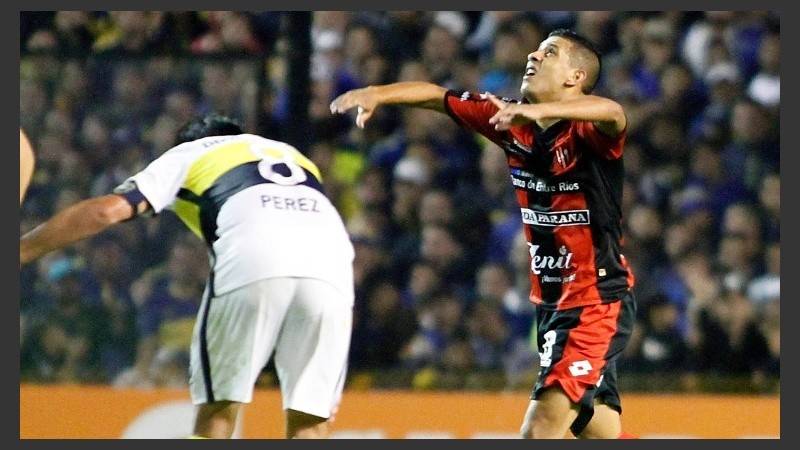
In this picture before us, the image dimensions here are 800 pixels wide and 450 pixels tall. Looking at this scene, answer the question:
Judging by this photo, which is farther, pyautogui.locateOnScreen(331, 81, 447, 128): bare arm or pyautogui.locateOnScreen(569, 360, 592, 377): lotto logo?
pyautogui.locateOnScreen(569, 360, 592, 377): lotto logo

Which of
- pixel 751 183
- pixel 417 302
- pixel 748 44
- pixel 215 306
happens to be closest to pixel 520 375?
pixel 417 302

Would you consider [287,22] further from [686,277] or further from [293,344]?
[293,344]

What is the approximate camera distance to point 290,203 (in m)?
5.11

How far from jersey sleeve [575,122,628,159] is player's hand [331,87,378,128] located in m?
0.86

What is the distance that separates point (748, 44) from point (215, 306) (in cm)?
510

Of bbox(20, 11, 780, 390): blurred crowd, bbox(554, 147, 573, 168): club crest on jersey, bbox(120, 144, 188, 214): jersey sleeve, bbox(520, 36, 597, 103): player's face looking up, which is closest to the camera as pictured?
bbox(120, 144, 188, 214): jersey sleeve

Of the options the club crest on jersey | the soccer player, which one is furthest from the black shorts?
the soccer player

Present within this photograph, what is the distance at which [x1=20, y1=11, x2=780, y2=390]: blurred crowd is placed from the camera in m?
8.25

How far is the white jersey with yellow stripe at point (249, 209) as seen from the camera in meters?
4.99

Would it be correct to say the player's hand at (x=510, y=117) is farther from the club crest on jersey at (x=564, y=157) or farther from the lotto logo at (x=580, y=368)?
the lotto logo at (x=580, y=368)

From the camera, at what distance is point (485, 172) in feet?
28.8

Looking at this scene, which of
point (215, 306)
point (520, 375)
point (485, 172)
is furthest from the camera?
point (485, 172)

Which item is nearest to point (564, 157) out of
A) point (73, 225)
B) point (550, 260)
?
point (550, 260)

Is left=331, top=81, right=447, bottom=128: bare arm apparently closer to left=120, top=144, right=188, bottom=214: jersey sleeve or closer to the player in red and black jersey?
the player in red and black jersey
